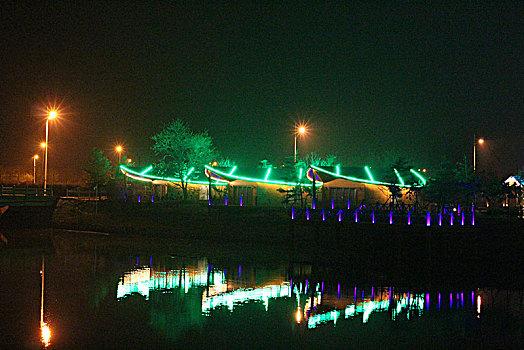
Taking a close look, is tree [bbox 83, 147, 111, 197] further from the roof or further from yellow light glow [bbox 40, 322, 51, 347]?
yellow light glow [bbox 40, 322, 51, 347]

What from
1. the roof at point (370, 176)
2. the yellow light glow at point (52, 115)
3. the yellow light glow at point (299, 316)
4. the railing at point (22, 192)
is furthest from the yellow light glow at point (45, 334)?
the railing at point (22, 192)

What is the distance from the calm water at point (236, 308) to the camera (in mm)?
18281

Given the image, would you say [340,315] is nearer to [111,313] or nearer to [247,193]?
[111,313]

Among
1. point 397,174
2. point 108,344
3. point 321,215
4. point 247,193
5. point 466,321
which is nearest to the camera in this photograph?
point 108,344

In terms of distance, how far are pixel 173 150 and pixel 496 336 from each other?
4874 centimetres

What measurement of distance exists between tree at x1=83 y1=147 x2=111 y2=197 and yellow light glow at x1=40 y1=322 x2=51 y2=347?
5874 cm

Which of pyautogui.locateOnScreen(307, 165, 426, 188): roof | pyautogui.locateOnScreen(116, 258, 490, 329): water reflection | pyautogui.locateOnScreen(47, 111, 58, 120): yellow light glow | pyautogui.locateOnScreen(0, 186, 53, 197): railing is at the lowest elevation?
pyautogui.locateOnScreen(116, 258, 490, 329): water reflection

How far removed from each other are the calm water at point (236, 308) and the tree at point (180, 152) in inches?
1141

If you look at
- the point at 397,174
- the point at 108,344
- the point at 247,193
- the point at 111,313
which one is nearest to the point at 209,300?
the point at 111,313

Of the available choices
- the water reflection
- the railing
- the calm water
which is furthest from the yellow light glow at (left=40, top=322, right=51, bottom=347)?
the railing

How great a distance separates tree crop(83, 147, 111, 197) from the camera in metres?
78.4

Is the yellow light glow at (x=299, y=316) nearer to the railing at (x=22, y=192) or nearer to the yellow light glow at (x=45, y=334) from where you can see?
the yellow light glow at (x=45, y=334)

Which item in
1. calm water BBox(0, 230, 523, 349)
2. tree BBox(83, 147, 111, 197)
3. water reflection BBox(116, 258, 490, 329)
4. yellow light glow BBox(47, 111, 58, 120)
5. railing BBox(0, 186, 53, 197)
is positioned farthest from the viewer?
tree BBox(83, 147, 111, 197)

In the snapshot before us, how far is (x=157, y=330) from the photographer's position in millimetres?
18953
